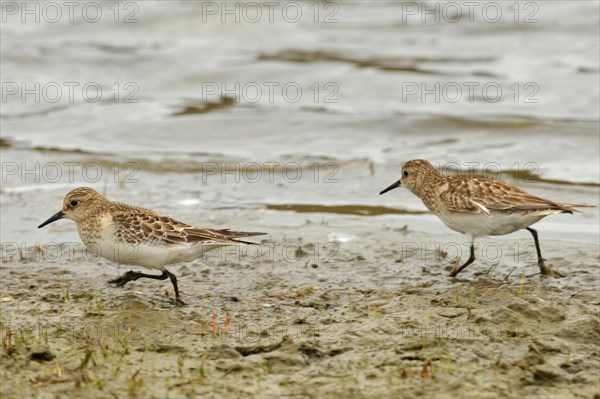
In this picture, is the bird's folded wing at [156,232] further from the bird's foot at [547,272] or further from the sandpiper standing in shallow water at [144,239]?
the bird's foot at [547,272]

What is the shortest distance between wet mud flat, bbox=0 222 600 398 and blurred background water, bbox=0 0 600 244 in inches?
57.0

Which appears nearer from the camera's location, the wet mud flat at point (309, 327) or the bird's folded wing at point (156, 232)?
the wet mud flat at point (309, 327)

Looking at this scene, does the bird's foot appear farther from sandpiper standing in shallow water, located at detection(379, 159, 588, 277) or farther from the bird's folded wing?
the bird's folded wing

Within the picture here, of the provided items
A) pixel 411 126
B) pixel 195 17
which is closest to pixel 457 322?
pixel 411 126

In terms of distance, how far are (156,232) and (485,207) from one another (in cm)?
290

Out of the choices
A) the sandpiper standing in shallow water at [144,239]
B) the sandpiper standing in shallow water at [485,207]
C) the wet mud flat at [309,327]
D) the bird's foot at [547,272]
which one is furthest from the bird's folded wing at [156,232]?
the bird's foot at [547,272]

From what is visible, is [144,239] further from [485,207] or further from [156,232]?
[485,207]

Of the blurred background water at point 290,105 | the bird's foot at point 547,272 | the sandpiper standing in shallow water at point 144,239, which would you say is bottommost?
the bird's foot at point 547,272

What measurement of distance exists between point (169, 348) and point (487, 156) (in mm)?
8472

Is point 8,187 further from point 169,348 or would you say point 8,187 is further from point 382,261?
point 169,348

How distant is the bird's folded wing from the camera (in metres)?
8.16

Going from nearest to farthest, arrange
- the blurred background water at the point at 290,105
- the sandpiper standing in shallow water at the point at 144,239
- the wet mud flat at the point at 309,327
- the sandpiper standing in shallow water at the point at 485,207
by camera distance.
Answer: the wet mud flat at the point at 309,327
the sandpiper standing in shallow water at the point at 144,239
the sandpiper standing in shallow water at the point at 485,207
the blurred background water at the point at 290,105

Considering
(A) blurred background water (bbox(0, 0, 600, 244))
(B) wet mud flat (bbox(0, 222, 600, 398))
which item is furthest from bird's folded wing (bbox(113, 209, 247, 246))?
(A) blurred background water (bbox(0, 0, 600, 244))

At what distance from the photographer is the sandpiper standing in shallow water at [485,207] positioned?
848 centimetres
